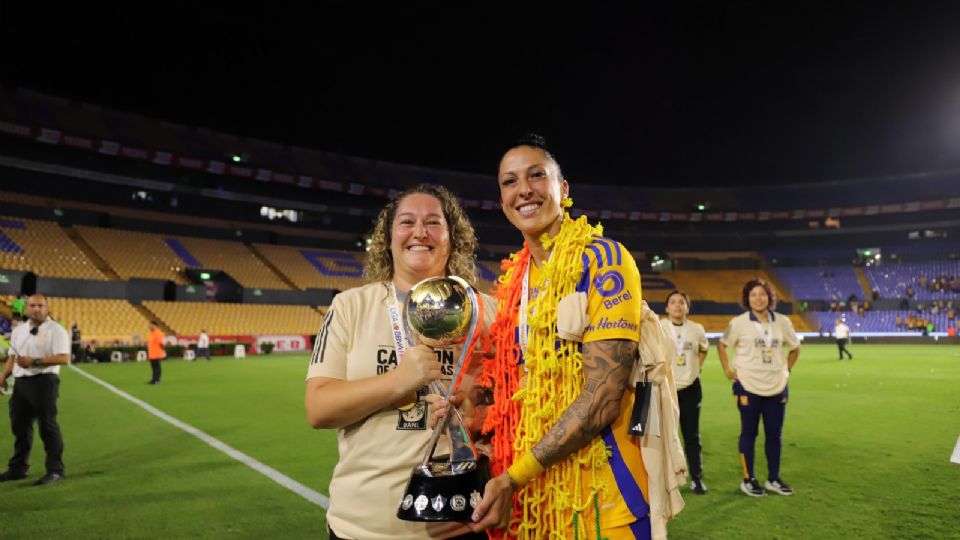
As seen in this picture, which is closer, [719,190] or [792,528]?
[792,528]

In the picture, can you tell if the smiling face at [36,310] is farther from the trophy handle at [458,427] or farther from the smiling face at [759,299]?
the smiling face at [759,299]

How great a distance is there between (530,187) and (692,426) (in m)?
5.32

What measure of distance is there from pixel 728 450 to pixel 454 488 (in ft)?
25.0

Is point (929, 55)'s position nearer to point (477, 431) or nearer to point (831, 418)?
point (831, 418)

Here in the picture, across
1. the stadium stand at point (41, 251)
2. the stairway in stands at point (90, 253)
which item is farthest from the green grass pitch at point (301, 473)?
the stairway in stands at point (90, 253)

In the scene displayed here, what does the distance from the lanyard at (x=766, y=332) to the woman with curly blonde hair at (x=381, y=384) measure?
5329 mm

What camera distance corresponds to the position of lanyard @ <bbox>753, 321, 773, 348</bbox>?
652 cm

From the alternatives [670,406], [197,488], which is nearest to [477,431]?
[670,406]

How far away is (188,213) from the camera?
141 feet

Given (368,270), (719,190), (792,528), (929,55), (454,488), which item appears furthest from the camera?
(719,190)

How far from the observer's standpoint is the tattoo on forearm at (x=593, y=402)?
1.97m

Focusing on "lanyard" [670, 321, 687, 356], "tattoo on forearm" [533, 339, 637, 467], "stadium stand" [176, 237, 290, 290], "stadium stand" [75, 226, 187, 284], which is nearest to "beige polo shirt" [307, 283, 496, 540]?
"tattoo on forearm" [533, 339, 637, 467]

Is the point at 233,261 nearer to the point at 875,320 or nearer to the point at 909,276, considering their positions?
the point at 875,320

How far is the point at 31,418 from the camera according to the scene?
23.7 ft
